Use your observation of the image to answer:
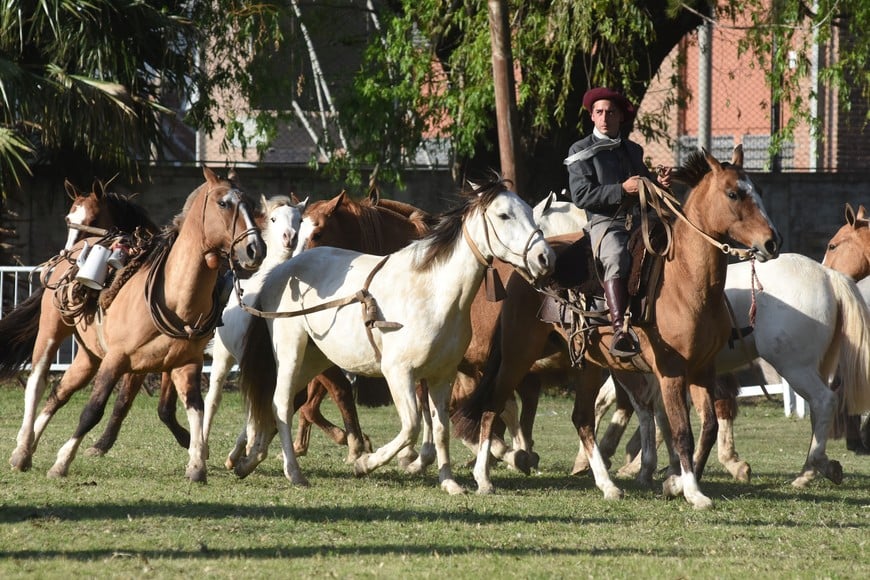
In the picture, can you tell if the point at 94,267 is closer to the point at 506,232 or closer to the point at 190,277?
the point at 190,277

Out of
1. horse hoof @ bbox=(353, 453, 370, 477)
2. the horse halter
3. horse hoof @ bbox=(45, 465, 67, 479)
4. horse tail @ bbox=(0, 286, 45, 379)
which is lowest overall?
horse hoof @ bbox=(45, 465, 67, 479)

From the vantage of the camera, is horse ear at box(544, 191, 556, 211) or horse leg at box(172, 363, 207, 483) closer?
horse leg at box(172, 363, 207, 483)

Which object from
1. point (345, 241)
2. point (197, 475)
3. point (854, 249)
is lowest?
point (197, 475)

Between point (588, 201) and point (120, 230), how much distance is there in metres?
3.85

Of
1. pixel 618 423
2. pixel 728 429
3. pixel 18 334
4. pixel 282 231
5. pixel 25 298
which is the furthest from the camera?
pixel 25 298

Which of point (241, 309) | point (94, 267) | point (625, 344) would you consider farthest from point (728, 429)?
point (94, 267)

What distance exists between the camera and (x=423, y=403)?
10.4 m

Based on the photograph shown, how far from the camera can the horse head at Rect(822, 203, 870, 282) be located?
12398 mm

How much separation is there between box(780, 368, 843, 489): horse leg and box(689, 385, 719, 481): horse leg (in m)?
1.30

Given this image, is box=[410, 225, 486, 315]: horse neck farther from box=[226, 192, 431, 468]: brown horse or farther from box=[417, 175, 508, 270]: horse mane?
box=[226, 192, 431, 468]: brown horse

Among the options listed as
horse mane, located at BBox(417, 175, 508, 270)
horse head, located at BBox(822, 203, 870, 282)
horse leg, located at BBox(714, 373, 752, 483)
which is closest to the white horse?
horse mane, located at BBox(417, 175, 508, 270)

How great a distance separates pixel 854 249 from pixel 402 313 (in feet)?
18.6

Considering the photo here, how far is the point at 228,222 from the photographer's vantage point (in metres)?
8.70

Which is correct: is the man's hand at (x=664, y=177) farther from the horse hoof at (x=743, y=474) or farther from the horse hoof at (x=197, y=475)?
the horse hoof at (x=197, y=475)
